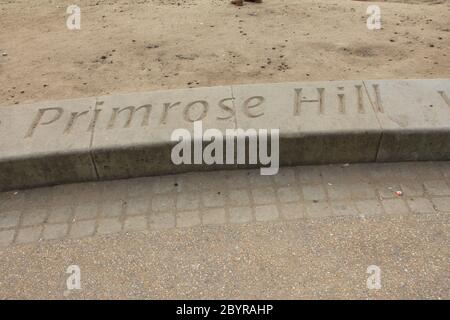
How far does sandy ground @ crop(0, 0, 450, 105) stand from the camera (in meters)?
4.25

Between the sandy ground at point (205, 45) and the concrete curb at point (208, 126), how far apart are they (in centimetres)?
53

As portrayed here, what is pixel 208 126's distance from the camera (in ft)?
10.9

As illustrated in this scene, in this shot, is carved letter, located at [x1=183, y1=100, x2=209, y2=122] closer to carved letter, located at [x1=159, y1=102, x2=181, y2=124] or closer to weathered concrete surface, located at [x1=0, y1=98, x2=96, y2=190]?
carved letter, located at [x1=159, y1=102, x2=181, y2=124]

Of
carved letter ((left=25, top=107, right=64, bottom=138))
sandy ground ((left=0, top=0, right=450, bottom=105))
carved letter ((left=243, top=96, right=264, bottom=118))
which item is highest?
carved letter ((left=25, top=107, right=64, bottom=138))

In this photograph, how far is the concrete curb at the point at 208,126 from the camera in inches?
128

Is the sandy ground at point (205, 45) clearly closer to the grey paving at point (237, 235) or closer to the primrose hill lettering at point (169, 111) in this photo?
the primrose hill lettering at point (169, 111)

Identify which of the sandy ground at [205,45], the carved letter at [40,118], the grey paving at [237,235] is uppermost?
the carved letter at [40,118]

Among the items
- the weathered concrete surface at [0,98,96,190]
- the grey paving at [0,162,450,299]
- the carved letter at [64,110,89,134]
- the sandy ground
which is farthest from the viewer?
the sandy ground

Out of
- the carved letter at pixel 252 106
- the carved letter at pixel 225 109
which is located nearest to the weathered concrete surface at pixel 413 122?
the carved letter at pixel 252 106

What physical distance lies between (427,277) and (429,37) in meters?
3.36

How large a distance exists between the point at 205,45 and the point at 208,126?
5.96 feet

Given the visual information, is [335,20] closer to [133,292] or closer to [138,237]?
[138,237]

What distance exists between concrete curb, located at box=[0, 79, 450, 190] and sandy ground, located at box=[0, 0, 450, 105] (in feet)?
1.73

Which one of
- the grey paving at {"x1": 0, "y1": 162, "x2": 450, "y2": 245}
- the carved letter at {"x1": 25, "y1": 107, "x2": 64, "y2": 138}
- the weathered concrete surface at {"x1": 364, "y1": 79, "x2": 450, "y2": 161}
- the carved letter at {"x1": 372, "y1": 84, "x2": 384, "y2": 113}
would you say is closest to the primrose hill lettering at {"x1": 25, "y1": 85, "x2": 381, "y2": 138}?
the carved letter at {"x1": 25, "y1": 107, "x2": 64, "y2": 138}
